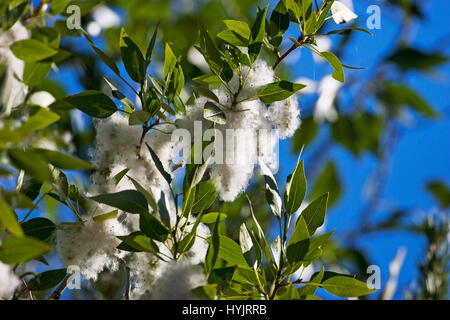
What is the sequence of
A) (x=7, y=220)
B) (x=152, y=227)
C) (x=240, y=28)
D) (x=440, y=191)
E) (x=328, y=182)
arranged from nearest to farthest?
(x=7, y=220)
(x=152, y=227)
(x=240, y=28)
(x=328, y=182)
(x=440, y=191)

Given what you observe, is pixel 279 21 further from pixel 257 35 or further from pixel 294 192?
pixel 294 192

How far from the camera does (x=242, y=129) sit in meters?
0.58

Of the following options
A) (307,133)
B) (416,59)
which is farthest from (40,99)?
(416,59)

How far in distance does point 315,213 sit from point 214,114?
17cm

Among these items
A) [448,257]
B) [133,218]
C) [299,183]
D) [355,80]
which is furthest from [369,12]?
[355,80]

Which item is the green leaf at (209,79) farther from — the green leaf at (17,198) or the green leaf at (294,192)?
the green leaf at (17,198)

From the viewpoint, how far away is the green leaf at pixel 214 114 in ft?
1.79

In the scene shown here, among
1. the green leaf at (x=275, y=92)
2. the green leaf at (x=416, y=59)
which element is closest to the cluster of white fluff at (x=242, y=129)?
the green leaf at (x=275, y=92)

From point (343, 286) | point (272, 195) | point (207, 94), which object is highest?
point (207, 94)

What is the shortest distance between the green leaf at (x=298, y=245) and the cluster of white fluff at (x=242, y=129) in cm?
11

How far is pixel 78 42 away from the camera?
117 cm

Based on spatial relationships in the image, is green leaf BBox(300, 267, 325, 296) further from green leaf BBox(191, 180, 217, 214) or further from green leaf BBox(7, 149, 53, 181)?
green leaf BBox(7, 149, 53, 181)

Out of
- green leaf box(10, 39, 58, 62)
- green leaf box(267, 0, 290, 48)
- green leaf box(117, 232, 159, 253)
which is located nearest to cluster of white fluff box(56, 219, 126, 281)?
green leaf box(117, 232, 159, 253)
